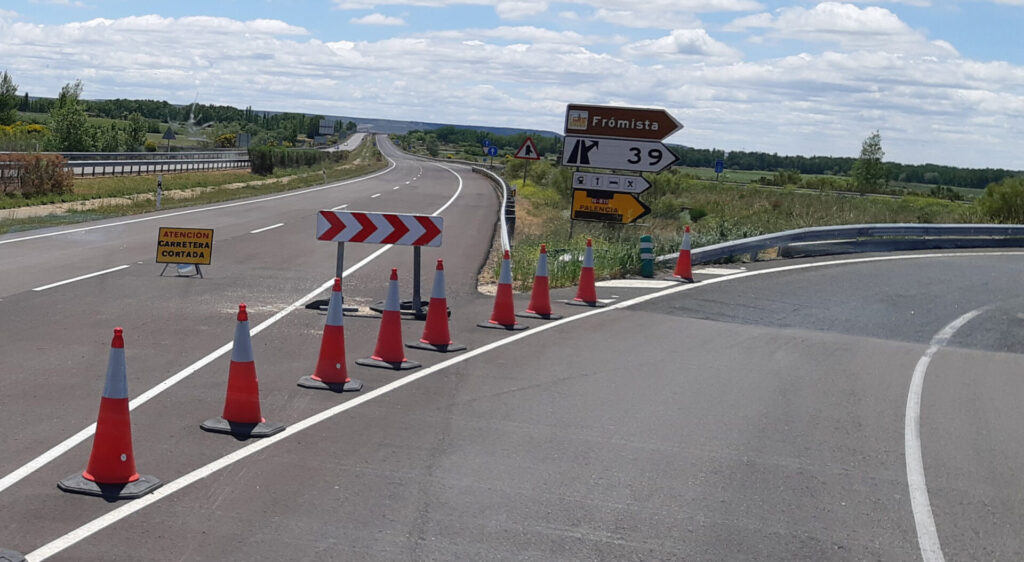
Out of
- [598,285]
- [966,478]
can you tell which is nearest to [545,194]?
[598,285]

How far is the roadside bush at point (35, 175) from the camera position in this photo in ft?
110

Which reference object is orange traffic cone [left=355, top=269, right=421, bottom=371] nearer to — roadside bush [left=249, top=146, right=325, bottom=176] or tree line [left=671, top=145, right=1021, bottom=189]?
roadside bush [left=249, top=146, right=325, bottom=176]

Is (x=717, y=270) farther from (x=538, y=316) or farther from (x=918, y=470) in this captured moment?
(x=918, y=470)

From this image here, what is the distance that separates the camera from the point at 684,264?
59.4 feet

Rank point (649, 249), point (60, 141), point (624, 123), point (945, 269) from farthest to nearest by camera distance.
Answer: point (60, 141) → point (945, 269) → point (624, 123) → point (649, 249)

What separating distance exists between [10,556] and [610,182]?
16561 mm

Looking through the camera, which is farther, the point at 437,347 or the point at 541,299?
the point at 541,299

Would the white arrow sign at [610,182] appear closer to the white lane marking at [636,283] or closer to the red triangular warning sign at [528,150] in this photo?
the white lane marking at [636,283]

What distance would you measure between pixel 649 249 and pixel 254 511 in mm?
13298

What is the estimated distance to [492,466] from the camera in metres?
7.18

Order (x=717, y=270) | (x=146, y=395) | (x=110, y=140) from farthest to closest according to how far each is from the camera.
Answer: (x=110, y=140) → (x=717, y=270) → (x=146, y=395)

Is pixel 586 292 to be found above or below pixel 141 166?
above

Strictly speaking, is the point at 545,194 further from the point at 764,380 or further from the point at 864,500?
the point at 864,500

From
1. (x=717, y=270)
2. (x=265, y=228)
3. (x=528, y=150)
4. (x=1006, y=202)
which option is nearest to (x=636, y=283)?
(x=717, y=270)
